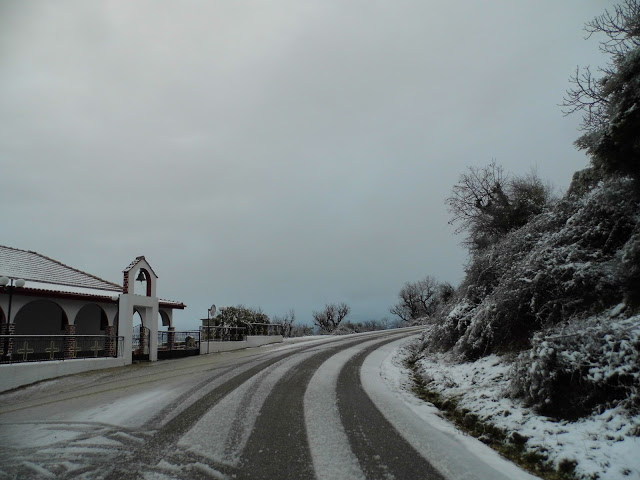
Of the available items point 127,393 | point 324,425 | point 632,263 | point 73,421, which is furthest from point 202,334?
point 632,263

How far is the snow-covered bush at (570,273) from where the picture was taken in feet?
24.2

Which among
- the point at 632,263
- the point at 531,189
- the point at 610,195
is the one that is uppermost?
the point at 531,189

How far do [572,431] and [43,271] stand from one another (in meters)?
24.8

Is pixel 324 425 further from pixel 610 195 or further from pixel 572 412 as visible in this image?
pixel 610 195

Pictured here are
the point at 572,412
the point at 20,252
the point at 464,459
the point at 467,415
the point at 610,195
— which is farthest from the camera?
the point at 20,252

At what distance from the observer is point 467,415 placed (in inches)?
267

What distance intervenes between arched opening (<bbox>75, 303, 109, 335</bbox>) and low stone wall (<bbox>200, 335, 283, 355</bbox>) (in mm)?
6295

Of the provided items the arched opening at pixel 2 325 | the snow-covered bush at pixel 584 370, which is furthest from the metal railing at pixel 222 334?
the snow-covered bush at pixel 584 370

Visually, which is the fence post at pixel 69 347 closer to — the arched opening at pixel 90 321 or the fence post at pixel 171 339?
the fence post at pixel 171 339

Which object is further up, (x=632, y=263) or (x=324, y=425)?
(x=632, y=263)

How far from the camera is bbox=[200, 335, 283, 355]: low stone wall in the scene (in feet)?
74.1

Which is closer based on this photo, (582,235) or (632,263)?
(632,263)

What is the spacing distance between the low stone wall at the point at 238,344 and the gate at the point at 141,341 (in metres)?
3.47

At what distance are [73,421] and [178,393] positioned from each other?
2.58 m
